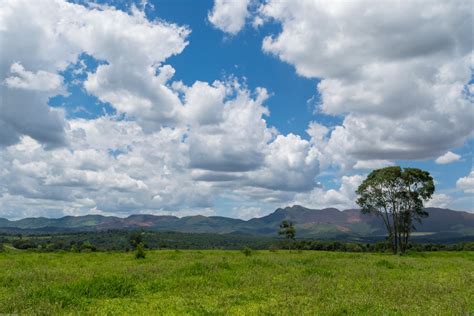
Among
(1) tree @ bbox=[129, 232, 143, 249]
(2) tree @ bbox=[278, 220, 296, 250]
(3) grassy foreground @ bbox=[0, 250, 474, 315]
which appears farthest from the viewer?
(2) tree @ bbox=[278, 220, 296, 250]

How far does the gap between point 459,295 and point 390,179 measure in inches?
2390

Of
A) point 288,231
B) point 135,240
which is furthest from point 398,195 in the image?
point 135,240

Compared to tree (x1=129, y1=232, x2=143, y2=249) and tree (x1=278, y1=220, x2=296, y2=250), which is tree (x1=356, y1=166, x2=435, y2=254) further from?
tree (x1=129, y1=232, x2=143, y2=249)

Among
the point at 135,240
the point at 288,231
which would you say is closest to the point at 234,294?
the point at 135,240

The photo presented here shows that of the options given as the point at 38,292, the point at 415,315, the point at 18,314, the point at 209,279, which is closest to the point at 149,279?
the point at 209,279

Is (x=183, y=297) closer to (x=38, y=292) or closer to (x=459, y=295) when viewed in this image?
(x=38, y=292)

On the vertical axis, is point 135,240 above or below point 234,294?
below

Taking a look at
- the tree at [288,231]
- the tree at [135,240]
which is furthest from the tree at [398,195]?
the tree at [135,240]

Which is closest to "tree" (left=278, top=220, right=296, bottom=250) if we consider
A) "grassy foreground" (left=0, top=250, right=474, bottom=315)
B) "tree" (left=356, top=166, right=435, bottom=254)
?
"tree" (left=356, top=166, right=435, bottom=254)

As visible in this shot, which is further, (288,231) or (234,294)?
(288,231)

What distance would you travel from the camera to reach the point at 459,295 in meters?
18.0

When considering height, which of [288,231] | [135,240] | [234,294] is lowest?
[135,240]

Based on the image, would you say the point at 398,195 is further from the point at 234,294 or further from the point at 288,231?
the point at 234,294

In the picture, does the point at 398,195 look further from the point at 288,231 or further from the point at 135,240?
the point at 135,240
